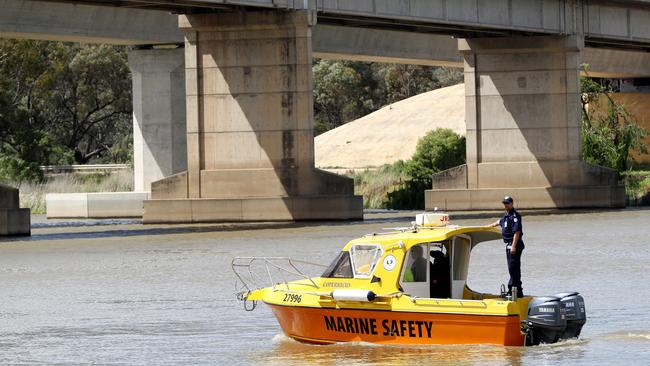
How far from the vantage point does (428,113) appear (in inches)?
3890

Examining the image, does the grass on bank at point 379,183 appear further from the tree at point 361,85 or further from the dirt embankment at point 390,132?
the tree at point 361,85

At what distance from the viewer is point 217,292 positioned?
103ft

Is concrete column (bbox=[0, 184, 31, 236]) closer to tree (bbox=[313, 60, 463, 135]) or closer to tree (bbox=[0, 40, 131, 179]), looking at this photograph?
tree (bbox=[0, 40, 131, 179])

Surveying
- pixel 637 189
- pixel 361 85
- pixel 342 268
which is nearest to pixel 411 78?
pixel 361 85

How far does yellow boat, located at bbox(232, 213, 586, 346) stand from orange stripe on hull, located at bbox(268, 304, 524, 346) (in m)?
0.01

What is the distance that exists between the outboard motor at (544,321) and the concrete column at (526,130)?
40844mm

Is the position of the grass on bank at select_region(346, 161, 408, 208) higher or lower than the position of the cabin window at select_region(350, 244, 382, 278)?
higher

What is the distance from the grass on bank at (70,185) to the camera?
76.4m

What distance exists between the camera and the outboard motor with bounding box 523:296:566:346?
72.0ft

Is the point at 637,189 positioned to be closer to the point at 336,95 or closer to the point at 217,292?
the point at 217,292

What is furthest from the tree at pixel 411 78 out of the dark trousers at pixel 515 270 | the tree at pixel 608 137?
the dark trousers at pixel 515 270

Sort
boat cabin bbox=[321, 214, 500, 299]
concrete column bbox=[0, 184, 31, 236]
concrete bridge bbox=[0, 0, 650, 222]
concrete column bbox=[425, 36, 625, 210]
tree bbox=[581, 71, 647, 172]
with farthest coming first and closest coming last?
tree bbox=[581, 71, 647, 172]
concrete column bbox=[425, 36, 625, 210]
concrete bridge bbox=[0, 0, 650, 222]
concrete column bbox=[0, 184, 31, 236]
boat cabin bbox=[321, 214, 500, 299]

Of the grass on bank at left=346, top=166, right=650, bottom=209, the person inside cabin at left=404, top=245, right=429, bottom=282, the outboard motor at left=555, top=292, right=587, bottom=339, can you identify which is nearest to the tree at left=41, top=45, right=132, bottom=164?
the grass on bank at left=346, top=166, right=650, bottom=209

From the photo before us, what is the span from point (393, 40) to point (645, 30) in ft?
38.1
